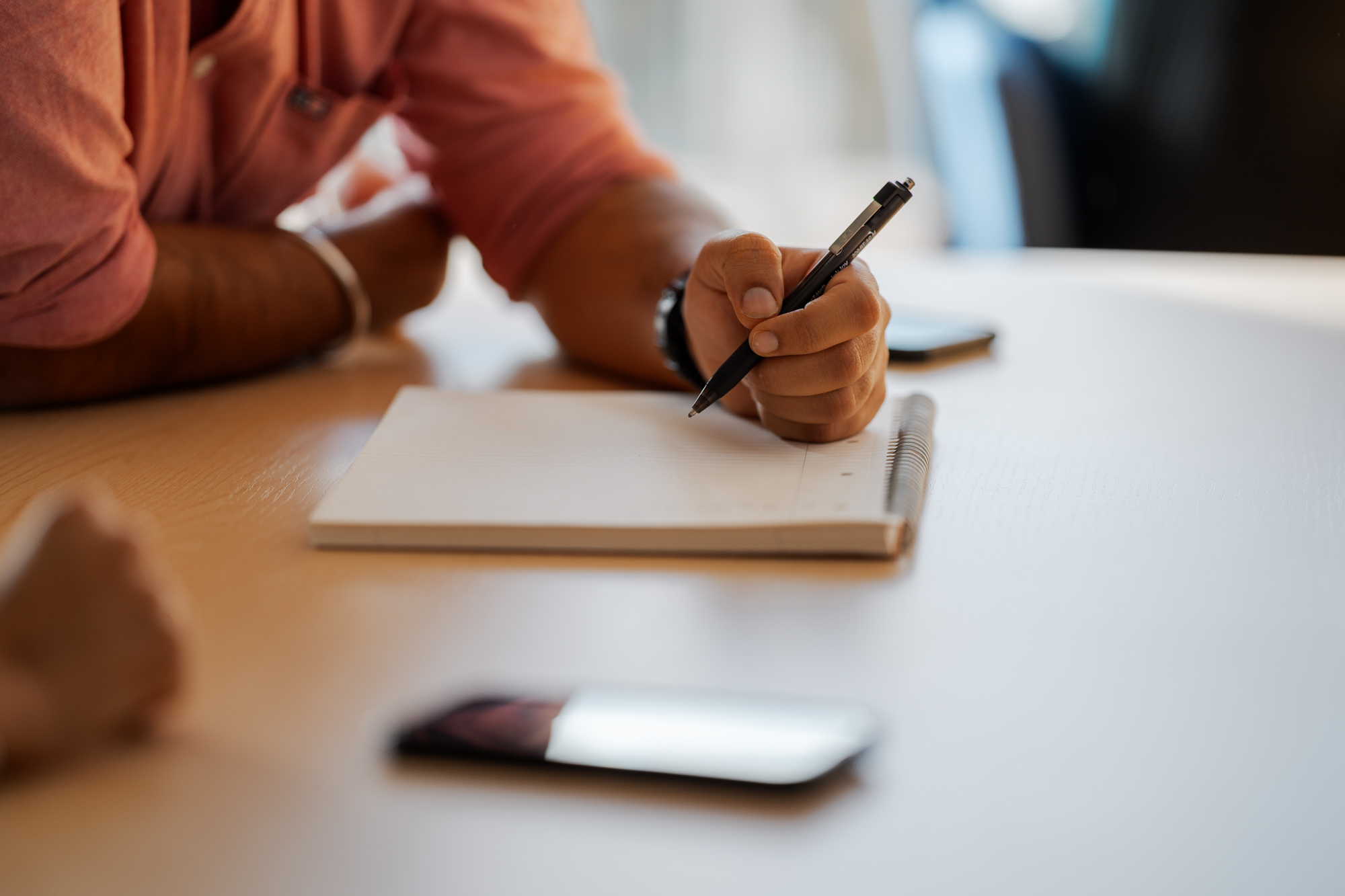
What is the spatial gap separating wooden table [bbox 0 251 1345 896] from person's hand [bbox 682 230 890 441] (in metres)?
0.06

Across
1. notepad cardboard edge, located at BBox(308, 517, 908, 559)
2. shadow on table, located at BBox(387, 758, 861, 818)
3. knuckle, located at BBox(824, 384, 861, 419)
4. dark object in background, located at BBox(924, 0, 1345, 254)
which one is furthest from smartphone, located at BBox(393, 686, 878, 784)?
dark object in background, located at BBox(924, 0, 1345, 254)

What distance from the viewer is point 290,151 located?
87 cm

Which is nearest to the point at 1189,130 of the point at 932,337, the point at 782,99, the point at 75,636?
the point at 932,337

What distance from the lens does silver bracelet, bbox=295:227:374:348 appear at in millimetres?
834

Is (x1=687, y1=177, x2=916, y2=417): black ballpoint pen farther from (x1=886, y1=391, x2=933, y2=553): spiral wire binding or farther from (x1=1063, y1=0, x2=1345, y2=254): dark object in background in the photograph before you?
(x1=1063, y1=0, x2=1345, y2=254): dark object in background

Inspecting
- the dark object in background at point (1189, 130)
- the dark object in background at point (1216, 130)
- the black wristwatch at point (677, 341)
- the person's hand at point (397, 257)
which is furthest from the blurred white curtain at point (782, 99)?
the black wristwatch at point (677, 341)

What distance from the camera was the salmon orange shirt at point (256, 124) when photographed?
1.99 ft

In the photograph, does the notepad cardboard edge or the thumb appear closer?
the notepad cardboard edge

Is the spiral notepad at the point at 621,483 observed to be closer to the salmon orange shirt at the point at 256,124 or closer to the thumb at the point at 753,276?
the thumb at the point at 753,276

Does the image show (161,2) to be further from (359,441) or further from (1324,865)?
(1324,865)

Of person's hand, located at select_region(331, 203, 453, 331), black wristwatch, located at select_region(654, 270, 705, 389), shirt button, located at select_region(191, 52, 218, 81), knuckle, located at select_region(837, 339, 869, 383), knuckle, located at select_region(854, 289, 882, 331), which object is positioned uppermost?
shirt button, located at select_region(191, 52, 218, 81)

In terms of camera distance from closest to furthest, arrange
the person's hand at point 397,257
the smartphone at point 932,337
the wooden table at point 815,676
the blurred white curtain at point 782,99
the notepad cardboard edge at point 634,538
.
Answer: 1. the wooden table at point 815,676
2. the notepad cardboard edge at point 634,538
3. the smartphone at point 932,337
4. the person's hand at point 397,257
5. the blurred white curtain at point 782,99

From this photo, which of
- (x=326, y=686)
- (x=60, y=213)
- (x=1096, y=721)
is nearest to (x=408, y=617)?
(x=326, y=686)

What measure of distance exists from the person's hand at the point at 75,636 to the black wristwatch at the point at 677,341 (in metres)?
0.40
